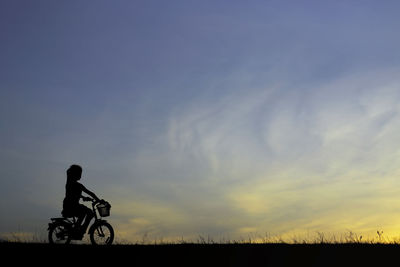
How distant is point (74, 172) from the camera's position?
17.6 meters

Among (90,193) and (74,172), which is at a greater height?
(74,172)

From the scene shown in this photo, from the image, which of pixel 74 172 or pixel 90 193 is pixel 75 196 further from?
pixel 74 172

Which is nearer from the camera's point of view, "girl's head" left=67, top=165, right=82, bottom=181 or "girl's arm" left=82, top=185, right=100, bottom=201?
"girl's head" left=67, top=165, right=82, bottom=181
